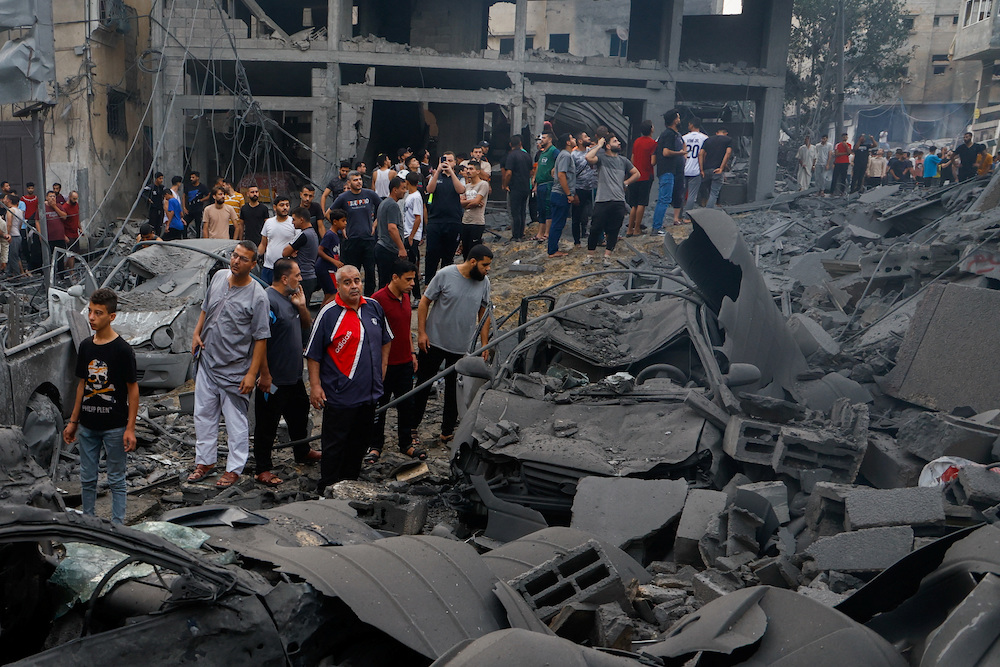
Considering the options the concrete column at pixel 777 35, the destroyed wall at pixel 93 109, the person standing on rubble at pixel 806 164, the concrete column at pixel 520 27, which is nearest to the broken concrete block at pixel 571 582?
the destroyed wall at pixel 93 109

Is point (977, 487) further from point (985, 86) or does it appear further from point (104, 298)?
point (985, 86)

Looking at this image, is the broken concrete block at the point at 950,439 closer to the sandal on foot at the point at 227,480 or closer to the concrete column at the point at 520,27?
the sandal on foot at the point at 227,480

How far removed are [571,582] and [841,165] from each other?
20.5m

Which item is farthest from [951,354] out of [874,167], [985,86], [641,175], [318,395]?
[985,86]

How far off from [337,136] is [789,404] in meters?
16.8

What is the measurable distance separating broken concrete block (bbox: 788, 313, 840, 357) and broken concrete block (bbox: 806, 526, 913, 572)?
11.2 ft

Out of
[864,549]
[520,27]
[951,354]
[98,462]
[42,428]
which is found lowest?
[42,428]

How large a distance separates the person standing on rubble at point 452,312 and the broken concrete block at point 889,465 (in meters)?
3.26

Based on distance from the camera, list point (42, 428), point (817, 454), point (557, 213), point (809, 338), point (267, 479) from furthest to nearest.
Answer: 1. point (557, 213)
2. point (809, 338)
3. point (267, 479)
4. point (42, 428)
5. point (817, 454)

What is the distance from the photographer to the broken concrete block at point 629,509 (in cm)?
520

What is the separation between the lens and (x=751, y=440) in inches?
228

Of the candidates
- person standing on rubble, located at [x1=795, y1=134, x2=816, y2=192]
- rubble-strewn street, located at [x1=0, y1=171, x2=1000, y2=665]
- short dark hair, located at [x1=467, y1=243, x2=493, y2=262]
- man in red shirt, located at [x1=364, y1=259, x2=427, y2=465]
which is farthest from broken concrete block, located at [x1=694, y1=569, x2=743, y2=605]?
person standing on rubble, located at [x1=795, y1=134, x2=816, y2=192]

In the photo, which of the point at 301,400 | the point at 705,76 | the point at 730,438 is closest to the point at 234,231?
the point at 301,400

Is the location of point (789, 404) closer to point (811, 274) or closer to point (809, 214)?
point (811, 274)
